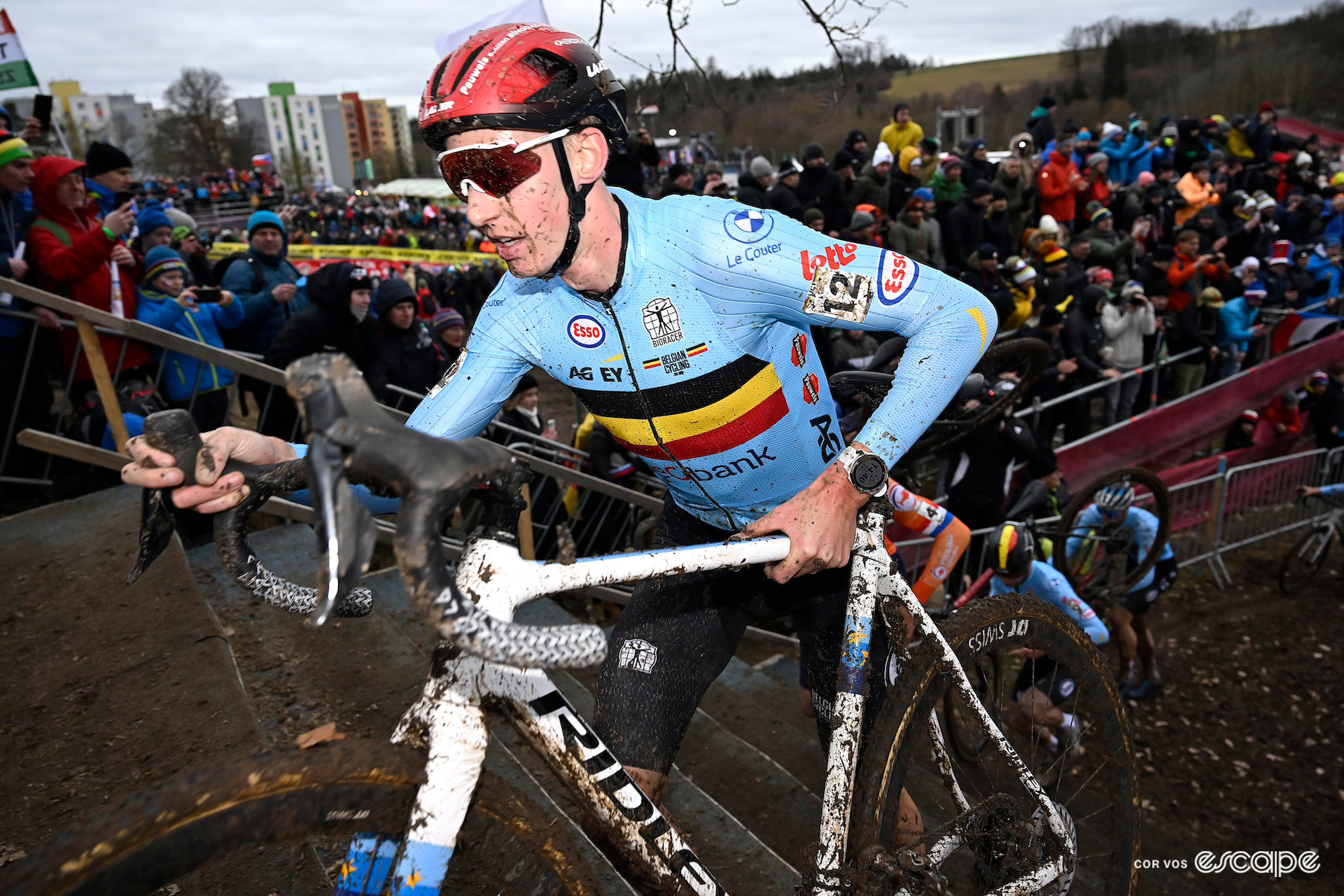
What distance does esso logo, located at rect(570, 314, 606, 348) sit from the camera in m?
2.27

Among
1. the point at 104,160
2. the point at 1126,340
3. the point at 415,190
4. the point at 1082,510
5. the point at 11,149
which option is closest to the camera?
the point at 11,149

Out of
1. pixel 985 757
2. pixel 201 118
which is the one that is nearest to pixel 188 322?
pixel 985 757

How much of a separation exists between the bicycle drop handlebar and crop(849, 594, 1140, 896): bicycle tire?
1.17 m

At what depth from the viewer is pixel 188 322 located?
20.2 feet

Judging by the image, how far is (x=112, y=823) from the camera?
126 cm

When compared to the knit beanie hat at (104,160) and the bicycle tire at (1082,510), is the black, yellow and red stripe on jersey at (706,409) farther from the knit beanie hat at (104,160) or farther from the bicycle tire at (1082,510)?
the knit beanie hat at (104,160)

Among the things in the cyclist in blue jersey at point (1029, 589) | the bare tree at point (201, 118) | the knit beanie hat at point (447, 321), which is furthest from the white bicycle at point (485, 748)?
the bare tree at point (201, 118)

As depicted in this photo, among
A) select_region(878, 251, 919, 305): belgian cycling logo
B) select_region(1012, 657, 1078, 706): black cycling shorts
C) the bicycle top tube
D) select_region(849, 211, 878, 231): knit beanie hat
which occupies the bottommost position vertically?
select_region(1012, 657, 1078, 706): black cycling shorts

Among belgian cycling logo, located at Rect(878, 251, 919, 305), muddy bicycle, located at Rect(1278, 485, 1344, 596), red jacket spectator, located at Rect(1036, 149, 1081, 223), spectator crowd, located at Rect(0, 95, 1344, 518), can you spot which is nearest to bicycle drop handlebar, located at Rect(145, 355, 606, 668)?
belgian cycling logo, located at Rect(878, 251, 919, 305)

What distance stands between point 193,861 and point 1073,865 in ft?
8.48

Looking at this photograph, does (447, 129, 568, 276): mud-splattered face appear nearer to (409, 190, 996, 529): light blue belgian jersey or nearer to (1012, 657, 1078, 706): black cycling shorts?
(409, 190, 996, 529): light blue belgian jersey

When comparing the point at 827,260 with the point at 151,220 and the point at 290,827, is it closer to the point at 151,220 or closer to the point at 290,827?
the point at 290,827

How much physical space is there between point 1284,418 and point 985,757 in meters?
11.6

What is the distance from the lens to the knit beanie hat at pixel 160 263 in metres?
5.98
